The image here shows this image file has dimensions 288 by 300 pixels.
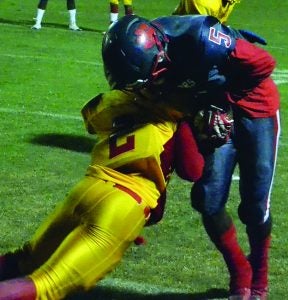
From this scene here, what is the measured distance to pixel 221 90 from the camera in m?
4.42

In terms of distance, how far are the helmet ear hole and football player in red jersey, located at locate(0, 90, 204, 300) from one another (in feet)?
0.60

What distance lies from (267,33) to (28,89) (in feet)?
27.9

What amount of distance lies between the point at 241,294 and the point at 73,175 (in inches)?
114

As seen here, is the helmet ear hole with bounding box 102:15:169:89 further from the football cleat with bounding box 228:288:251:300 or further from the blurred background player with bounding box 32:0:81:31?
the blurred background player with bounding box 32:0:81:31

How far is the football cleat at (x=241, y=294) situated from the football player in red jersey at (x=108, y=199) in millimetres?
854

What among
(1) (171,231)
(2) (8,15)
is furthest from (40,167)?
(2) (8,15)

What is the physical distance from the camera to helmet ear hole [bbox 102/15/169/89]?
12.9ft

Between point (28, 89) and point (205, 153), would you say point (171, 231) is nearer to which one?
point (205, 153)

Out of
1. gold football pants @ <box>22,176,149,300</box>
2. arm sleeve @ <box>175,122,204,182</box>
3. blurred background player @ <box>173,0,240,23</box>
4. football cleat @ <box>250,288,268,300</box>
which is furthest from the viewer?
blurred background player @ <box>173,0,240,23</box>

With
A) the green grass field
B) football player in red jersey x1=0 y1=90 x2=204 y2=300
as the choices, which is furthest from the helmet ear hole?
the green grass field

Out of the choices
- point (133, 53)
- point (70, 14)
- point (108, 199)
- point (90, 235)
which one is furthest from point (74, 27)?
point (90, 235)

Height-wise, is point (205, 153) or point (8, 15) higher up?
point (205, 153)

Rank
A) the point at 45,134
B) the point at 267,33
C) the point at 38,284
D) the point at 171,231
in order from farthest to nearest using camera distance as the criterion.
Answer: the point at 267,33
the point at 45,134
the point at 171,231
the point at 38,284

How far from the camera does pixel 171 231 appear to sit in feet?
20.0
